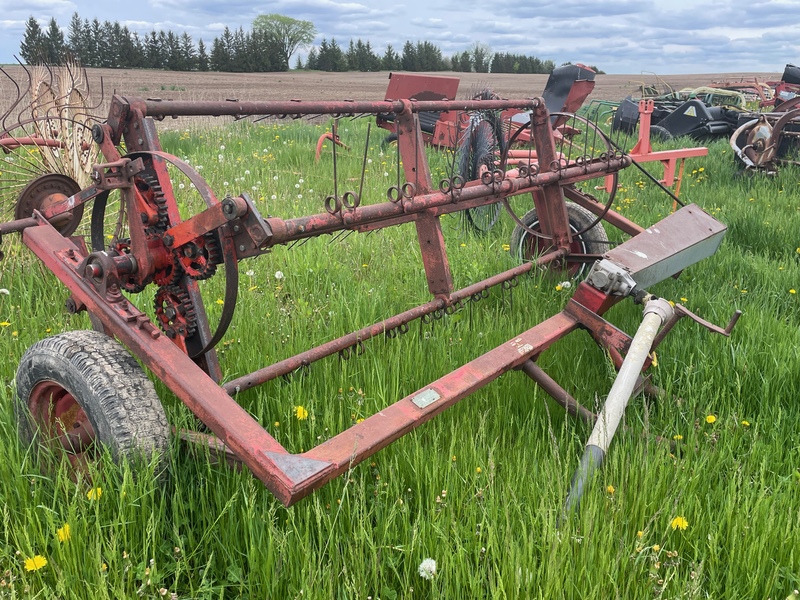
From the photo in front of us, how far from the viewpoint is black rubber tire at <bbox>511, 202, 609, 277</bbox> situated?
436cm

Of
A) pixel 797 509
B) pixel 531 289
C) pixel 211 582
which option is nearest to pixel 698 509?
pixel 797 509

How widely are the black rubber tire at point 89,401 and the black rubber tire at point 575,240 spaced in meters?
3.03

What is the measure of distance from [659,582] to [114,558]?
1.48 m

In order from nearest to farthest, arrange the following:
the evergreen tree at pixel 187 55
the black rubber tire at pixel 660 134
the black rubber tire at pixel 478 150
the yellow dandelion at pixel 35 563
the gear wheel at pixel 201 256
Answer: the yellow dandelion at pixel 35 563 → the gear wheel at pixel 201 256 → the black rubber tire at pixel 478 150 → the black rubber tire at pixel 660 134 → the evergreen tree at pixel 187 55

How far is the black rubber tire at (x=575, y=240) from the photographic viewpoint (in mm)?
4359

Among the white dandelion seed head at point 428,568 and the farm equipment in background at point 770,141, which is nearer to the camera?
the white dandelion seed head at point 428,568

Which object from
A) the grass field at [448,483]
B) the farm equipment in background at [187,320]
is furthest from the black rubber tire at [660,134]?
the farm equipment in background at [187,320]

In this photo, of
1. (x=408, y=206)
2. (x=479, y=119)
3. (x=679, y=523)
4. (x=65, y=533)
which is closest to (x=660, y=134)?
(x=479, y=119)

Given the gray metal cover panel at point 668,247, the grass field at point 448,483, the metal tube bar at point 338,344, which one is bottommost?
the grass field at point 448,483

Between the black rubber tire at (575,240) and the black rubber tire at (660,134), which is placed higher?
the black rubber tire at (660,134)

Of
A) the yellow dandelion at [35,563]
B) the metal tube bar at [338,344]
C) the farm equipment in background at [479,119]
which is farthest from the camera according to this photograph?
the farm equipment in background at [479,119]

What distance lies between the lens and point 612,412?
2.07m

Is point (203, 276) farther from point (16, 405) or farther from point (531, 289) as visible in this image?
point (531, 289)

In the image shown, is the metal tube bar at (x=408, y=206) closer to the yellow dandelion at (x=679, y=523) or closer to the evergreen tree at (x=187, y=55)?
the yellow dandelion at (x=679, y=523)
